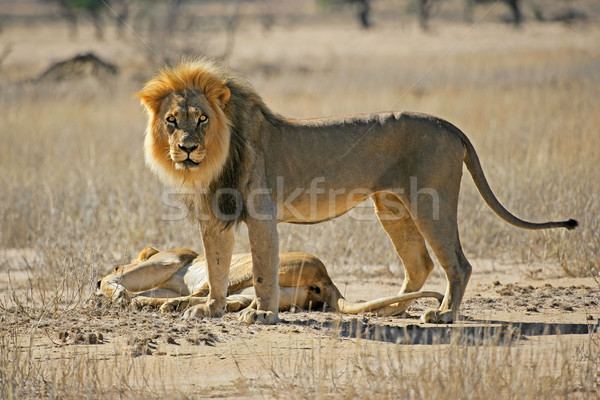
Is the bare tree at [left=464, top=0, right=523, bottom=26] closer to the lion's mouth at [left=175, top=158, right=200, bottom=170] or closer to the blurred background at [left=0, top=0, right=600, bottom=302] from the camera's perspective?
the blurred background at [left=0, top=0, right=600, bottom=302]

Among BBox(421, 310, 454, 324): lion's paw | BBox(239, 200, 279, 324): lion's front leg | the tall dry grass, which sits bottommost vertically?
the tall dry grass

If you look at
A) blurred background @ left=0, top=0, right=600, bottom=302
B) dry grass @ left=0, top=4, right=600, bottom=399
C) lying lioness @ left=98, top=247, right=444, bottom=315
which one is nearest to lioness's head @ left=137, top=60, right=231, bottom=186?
blurred background @ left=0, top=0, right=600, bottom=302

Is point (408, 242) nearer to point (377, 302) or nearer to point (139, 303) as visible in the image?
point (377, 302)

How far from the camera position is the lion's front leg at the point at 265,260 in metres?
4.67

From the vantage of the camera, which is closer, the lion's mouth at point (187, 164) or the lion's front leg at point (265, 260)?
the lion's mouth at point (187, 164)

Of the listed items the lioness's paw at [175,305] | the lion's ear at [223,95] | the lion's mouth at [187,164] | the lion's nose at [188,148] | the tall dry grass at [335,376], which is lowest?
the tall dry grass at [335,376]

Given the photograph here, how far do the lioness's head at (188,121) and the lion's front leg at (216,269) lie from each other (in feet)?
1.23

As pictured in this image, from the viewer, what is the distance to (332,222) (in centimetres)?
709

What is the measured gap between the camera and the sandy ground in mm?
3875

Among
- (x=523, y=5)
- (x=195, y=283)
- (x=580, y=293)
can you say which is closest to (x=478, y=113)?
(x=580, y=293)

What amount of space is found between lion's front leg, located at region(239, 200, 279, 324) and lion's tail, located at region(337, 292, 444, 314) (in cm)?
55

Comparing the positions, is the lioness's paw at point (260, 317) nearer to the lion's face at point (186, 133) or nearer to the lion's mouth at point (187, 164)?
the lion's face at point (186, 133)

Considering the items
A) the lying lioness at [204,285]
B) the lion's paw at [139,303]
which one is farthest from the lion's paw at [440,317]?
the lion's paw at [139,303]

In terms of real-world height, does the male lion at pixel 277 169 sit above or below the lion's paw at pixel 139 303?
above
